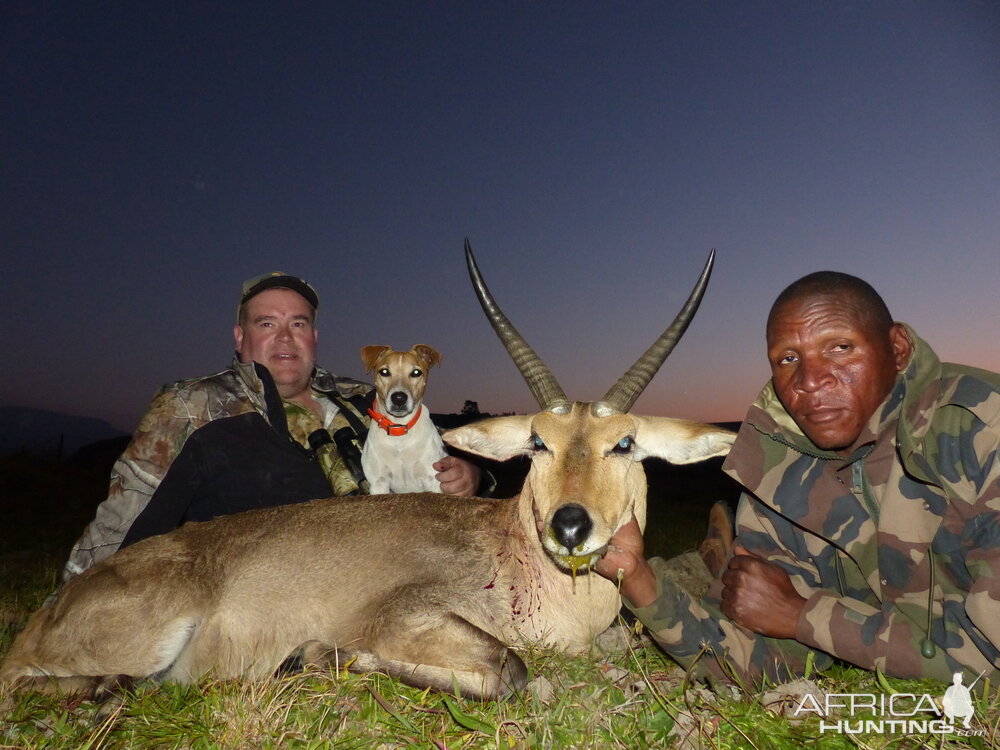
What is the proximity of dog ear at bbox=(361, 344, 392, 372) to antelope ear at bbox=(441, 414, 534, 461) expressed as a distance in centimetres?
324

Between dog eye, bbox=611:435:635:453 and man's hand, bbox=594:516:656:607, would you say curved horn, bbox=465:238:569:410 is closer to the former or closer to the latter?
dog eye, bbox=611:435:635:453

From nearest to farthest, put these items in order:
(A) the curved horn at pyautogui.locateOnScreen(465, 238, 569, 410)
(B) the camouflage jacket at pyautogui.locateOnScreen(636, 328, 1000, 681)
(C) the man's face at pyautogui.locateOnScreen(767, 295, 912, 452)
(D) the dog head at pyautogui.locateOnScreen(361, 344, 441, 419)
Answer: (B) the camouflage jacket at pyautogui.locateOnScreen(636, 328, 1000, 681), (C) the man's face at pyautogui.locateOnScreen(767, 295, 912, 452), (A) the curved horn at pyautogui.locateOnScreen(465, 238, 569, 410), (D) the dog head at pyautogui.locateOnScreen(361, 344, 441, 419)

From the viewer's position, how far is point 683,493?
30.9 metres

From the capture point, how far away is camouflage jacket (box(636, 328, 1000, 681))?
3336 millimetres

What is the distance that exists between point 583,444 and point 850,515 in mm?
1744

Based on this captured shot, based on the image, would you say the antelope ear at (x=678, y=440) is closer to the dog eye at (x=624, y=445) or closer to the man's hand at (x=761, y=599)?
the dog eye at (x=624, y=445)

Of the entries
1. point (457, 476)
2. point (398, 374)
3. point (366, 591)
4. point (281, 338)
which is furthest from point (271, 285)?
point (366, 591)

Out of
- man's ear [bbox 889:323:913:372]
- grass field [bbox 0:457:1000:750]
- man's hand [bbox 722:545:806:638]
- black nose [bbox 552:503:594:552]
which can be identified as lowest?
grass field [bbox 0:457:1000:750]

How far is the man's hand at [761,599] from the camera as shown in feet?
12.4

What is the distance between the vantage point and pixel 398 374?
779cm

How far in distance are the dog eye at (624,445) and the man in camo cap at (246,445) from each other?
2.96m

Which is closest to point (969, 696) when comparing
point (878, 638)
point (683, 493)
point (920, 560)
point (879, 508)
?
Result: point (878, 638)

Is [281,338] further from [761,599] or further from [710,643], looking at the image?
[761,599]

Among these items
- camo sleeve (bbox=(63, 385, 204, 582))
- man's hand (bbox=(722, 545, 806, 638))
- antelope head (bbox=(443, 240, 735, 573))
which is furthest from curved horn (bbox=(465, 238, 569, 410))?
camo sleeve (bbox=(63, 385, 204, 582))
